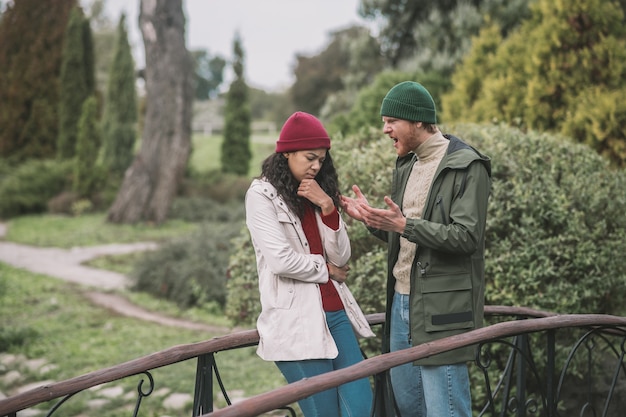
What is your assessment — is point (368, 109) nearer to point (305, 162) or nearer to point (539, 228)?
point (539, 228)

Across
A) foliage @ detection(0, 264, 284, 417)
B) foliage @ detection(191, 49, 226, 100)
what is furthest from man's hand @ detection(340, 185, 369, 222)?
foliage @ detection(191, 49, 226, 100)

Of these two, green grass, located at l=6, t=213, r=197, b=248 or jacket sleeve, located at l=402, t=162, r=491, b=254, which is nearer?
jacket sleeve, located at l=402, t=162, r=491, b=254

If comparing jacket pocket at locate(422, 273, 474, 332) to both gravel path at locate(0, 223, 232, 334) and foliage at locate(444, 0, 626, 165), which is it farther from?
gravel path at locate(0, 223, 232, 334)

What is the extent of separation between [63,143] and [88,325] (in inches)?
594

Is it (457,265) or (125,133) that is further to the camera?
(125,133)

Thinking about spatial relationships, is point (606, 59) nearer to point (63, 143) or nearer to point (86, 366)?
point (86, 366)

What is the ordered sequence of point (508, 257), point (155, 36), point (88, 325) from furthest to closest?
point (155, 36), point (88, 325), point (508, 257)

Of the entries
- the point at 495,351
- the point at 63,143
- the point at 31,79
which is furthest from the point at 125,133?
the point at 495,351

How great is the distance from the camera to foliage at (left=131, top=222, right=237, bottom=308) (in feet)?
29.2

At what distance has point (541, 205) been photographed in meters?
4.32

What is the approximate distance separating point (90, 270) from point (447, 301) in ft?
31.2

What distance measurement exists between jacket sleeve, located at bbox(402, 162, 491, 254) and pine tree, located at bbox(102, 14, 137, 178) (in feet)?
62.2

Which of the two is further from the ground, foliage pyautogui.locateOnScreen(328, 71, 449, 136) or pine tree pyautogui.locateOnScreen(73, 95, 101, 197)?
foliage pyautogui.locateOnScreen(328, 71, 449, 136)

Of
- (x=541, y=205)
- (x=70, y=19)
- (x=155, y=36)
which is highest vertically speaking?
(x=70, y=19)
